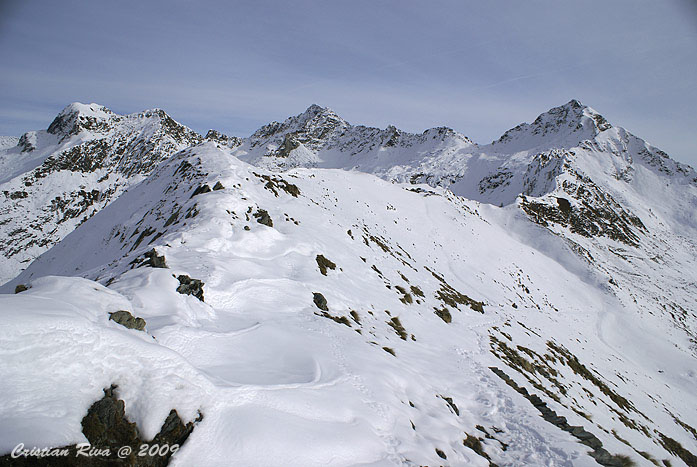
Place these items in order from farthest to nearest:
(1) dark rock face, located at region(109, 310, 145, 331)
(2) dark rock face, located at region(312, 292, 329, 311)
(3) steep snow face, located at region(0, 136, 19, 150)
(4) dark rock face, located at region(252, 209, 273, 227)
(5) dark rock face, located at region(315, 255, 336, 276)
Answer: (3) steep snow face, located at region(0, 136, 19, 150) → (4) dark rock face, located at region(252, 209, 273, 227) → (5) dark rock face, located at region(315, 255, 336, 276) → (2) dark rock face, located at region(312, 292, 329, 311) → (1) dark rock face, located at region(109, 310, 145, 331)

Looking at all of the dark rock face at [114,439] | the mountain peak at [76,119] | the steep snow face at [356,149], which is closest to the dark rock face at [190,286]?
the dark rock face at [114,439]

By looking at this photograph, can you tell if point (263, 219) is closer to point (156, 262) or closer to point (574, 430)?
point (156, 262)

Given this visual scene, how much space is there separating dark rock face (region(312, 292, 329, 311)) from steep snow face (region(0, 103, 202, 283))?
104 m

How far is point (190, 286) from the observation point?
9641 millimetres

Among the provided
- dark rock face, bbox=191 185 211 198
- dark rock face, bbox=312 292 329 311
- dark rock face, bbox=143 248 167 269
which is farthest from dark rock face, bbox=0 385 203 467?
dark rock face, bbox=191 185 211 198

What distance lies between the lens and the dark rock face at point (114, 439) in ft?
12.3

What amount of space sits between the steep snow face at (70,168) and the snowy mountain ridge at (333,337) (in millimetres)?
80156

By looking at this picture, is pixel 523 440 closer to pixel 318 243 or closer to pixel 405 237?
pixel 318 243

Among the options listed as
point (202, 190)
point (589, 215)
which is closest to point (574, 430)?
point (202, 190)

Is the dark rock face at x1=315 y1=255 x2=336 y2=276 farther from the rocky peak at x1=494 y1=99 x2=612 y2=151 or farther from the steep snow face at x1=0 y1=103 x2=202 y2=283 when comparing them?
the rocky peak at x1=494 y1=99 x2=612 y2=151

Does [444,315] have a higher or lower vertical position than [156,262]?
lower

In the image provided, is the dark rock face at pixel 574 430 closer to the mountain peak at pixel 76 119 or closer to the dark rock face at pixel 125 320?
the dark rock face at pixel 125 320

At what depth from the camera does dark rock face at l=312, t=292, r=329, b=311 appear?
41.0 feet

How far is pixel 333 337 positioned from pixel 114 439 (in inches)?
258
